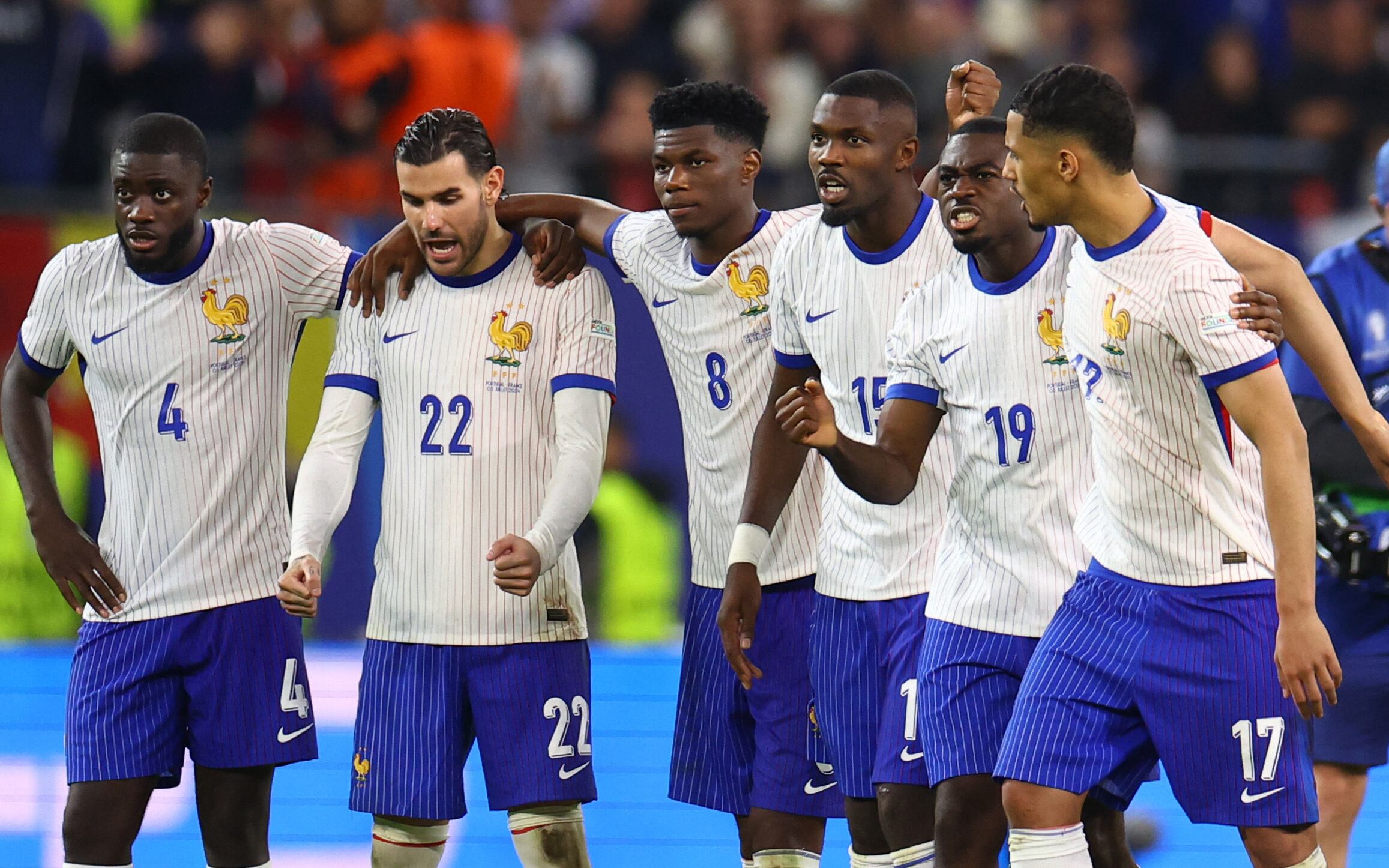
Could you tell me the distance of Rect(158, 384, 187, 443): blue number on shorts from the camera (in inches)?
212

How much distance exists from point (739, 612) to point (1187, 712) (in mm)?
1317

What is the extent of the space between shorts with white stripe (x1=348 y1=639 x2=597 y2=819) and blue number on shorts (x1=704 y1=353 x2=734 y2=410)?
0.85 m

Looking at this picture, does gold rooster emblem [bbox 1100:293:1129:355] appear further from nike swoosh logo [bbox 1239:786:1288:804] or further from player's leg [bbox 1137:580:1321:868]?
nike swoosh logo [bbox 1239:786:1288:804]

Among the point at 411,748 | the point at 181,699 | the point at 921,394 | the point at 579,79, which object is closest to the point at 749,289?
the point at 921,394

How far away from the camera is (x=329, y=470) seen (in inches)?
207

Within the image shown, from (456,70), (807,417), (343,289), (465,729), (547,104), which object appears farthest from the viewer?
(547,104)

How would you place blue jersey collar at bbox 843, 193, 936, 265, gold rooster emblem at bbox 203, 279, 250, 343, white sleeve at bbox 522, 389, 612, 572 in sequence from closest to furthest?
white sleeve at bbox 522, 389, 612, 572 → blue jersey collar at bbox 843, 193, 936, 265 → gold rooster emblem at bbox 203, 279, 250, 343

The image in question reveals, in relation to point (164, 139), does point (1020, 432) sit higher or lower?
lower

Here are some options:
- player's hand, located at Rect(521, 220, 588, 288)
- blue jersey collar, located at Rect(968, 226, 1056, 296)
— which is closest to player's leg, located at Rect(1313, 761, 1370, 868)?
blue jersey collar, located at Rect(968, 226, 1056, 296)

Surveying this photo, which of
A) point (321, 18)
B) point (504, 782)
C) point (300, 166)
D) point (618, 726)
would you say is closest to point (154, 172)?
point (504, 782)

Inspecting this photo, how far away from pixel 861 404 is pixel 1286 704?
1.44 m

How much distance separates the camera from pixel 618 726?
29.8 feet

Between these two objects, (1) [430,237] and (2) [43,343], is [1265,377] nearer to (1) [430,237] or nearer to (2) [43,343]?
(1) [430,237]

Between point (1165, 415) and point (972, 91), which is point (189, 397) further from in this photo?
point (1165, 415)
